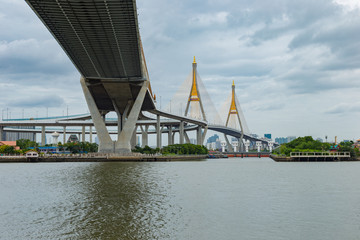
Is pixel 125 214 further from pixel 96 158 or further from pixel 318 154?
pixel 318 154

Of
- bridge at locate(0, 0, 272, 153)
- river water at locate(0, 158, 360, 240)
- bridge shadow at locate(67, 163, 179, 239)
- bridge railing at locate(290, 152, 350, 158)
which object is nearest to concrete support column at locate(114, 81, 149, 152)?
bridge at locate(0, 0, 272, 153)

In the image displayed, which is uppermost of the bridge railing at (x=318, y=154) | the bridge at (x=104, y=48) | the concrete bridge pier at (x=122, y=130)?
the bridge at (x=104, y=48)

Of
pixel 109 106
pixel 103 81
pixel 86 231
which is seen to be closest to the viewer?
pixel 86 231

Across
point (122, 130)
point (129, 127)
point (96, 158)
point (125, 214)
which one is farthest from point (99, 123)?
point (125, 214)

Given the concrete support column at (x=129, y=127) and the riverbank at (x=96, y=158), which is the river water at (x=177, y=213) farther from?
the concrete support column at (x=129, y=127)

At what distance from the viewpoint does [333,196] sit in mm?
22078

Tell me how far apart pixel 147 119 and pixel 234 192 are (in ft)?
338

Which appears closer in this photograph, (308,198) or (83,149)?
(308,198)

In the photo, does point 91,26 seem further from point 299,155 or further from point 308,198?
point 299,155

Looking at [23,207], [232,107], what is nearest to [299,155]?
[232,107]

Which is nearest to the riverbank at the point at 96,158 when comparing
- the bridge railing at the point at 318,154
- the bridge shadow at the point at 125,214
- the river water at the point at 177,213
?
the bridge railing at the point at 318,154

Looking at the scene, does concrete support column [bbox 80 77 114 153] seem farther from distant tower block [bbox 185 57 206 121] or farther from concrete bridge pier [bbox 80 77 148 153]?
distant tower block [bbox 185 57 206 121]

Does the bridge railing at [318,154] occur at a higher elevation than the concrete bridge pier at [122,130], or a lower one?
lower

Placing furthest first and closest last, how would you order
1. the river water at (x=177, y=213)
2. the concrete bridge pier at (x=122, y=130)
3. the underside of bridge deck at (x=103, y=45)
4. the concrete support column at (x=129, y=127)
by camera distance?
the concrete support column at (x=129, y=127) < the concrete bridge pier at (x=122, y=130) < the underside of bridge deck at (x=103, y=45) < the river water at (x=177, y=213)
